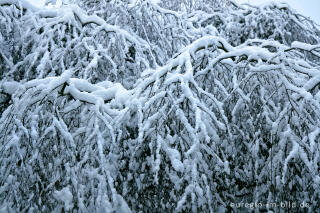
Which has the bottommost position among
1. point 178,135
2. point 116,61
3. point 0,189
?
point 116,61

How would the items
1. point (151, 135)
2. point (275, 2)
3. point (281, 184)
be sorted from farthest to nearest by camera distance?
1. point (275, 2)
2. point (151, 135)
3. point (281, 184)

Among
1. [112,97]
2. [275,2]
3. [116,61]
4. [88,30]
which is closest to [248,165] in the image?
[112,97]

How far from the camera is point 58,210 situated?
1745 millimetres

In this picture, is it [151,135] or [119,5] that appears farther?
[119,5]

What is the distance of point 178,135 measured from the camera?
1.73 meters

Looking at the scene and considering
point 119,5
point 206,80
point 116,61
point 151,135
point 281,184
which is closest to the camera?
point 281,184

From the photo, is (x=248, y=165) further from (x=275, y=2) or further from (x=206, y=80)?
(x=275, y=2)

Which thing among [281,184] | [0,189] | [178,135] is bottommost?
[0,189]

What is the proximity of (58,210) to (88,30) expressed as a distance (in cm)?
236

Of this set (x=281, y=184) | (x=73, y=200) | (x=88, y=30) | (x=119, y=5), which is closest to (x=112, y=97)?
(x=73, y=200)

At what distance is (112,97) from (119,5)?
2015 mm

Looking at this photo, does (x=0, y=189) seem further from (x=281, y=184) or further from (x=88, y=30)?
(x=88, y=30)

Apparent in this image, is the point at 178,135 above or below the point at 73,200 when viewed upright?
above

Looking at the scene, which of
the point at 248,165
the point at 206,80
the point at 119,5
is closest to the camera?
the point at 248,165
